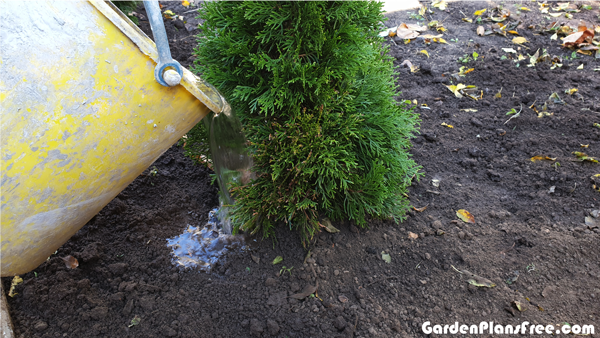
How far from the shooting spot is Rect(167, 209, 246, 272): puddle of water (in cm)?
247

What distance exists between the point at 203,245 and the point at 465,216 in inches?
73.9

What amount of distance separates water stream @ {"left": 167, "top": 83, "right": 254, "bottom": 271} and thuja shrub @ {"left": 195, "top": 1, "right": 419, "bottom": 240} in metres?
0.14

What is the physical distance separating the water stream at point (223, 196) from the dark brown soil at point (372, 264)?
3.6 inches

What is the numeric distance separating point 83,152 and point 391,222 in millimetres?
1978

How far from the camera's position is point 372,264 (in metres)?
2.44

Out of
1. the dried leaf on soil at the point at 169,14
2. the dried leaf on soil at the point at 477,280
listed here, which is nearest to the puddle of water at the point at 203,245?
the dried leaf on soil at the point at 477,280

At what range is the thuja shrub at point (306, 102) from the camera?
2.00m

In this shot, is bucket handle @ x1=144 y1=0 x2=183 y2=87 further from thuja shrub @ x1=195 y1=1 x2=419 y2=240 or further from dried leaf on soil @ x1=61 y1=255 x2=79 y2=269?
dried leaf on soil @ x1=61 y1=255 x2=79 y2=269

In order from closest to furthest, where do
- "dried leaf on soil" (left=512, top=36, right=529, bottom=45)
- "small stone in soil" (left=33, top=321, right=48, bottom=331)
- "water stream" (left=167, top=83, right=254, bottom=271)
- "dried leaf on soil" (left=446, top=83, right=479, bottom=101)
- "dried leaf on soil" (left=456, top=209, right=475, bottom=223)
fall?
"small stone in soil" (left=33, top=321, right=48, bottom=331), "water stream" (left=167, top=83, right=254, bottom=271), "dried leaf on soil" (left=456, top=209, right=475, bottom=223), "dried leaf on soil" (left=446, top=83, right=479, bottom=101), "dried leaf on soil" (left=512, top=36, right=529, bottom=45)

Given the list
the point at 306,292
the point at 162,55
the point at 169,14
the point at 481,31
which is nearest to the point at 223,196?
the point at 306,292

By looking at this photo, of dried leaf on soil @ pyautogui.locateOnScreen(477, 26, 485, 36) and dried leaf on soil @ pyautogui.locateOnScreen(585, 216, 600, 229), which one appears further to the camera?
dried leaf on soil @ pyautogui.locateOnScreen(477, 26, 485, 36)

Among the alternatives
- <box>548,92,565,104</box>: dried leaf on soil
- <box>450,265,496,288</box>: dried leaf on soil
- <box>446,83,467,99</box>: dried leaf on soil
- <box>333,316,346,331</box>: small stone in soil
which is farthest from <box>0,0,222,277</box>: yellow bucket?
<box>548,92,565,104</box>: dried leaf on soil

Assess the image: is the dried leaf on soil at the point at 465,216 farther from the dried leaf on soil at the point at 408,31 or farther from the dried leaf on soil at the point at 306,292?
the dried leaf on soil at the point at 408,31

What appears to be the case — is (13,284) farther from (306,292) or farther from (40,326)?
(306,292)
